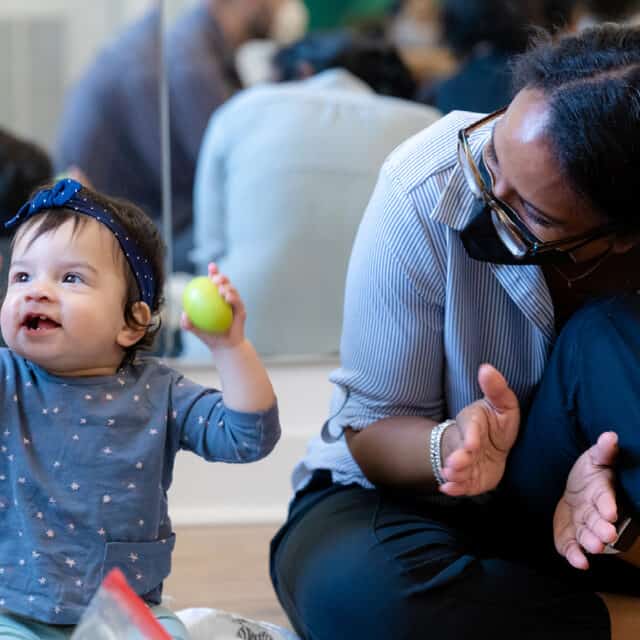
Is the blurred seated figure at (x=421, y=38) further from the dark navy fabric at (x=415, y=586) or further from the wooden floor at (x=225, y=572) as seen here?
the dark navy fabric at (x=415, y=586)

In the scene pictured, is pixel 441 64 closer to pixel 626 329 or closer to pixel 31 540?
pixel 626 329

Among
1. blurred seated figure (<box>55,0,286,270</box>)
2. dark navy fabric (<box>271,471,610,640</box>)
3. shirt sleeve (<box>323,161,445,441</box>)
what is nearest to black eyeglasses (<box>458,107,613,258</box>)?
shirt sleeve (<box>323,161,445,441</box>)

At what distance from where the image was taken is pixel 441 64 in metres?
2.08

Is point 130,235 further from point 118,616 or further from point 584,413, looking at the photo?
point 584,413

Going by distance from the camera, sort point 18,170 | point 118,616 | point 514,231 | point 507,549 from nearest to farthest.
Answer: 1. point 118,616
2. point 514,231
3. point 507,549
4. point 18,170

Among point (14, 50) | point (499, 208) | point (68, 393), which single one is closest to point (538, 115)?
point (499, 208)

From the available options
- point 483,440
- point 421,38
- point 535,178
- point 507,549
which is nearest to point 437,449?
point 483,440

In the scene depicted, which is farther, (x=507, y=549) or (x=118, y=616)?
(x=507, y=549)

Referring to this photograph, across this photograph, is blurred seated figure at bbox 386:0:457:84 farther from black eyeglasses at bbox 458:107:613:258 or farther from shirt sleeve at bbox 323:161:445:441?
black eyeglasses at bbox 458:107:613:258

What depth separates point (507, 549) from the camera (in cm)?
135

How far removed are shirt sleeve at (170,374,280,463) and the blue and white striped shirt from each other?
0.17 metres

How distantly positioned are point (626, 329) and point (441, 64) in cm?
101

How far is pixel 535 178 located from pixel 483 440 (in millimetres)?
270

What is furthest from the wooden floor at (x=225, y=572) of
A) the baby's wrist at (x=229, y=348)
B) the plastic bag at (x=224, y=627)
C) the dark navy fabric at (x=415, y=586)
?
the baby's wrist at (x=229, y=348)
